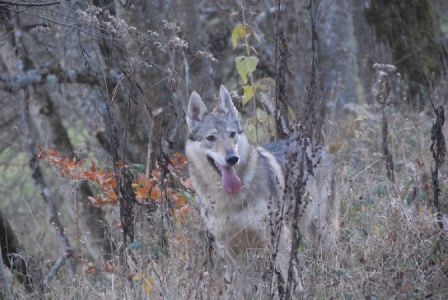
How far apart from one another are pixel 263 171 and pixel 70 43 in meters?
3.62

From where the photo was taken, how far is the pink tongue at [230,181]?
648 centimetres

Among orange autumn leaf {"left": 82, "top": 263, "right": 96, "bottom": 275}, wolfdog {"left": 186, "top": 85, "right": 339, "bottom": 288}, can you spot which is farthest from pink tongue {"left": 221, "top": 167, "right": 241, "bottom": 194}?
orange autumn leaf {"left": 82, "top": 263, "right": 96, "bottom": 275}

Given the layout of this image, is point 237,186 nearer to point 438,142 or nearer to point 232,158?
point 232,158

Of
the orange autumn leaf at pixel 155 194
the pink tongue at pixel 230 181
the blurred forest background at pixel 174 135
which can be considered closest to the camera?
the blurred forest background at pixel 174 135

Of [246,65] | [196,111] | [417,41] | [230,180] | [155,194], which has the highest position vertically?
[417,41]

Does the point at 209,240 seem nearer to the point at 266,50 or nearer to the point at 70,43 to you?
the point at 70,43

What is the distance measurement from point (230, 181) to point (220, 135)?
1.33 feet

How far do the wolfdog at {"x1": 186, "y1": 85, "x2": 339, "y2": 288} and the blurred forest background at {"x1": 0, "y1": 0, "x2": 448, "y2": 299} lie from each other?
223 millimetres

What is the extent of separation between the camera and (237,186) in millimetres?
6480

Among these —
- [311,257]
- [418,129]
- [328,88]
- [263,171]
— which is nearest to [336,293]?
[311,257]

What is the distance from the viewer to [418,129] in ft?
31.4

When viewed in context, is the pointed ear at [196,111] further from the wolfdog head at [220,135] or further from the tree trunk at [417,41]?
the tree trunk at [417,41]

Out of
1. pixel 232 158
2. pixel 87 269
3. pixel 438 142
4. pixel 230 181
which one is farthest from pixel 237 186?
pixel 438 142

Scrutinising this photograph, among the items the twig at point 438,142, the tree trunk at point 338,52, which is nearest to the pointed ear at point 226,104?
the twig at point 438,142
